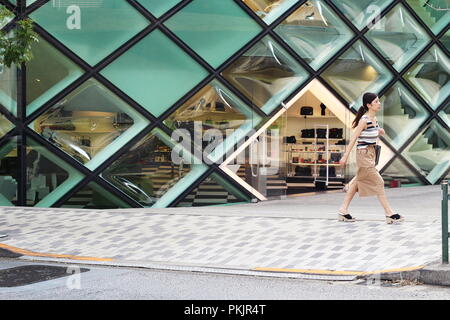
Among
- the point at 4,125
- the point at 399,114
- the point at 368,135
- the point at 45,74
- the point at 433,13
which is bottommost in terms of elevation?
the point at 368,135

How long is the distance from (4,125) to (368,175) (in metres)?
6.26

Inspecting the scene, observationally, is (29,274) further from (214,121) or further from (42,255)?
(214,121)

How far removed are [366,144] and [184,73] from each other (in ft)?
14.4

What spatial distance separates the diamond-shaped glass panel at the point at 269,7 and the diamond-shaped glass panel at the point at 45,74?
358 centimetres

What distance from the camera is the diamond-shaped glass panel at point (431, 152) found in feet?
51.9

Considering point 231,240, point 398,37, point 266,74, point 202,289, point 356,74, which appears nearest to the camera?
point 202,289

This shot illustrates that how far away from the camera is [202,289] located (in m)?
6.42

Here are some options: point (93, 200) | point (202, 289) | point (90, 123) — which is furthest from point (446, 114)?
point (202, 289)

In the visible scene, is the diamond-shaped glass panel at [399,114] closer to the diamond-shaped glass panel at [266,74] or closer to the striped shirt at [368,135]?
the diamond-shaped glass panel at [266,74]

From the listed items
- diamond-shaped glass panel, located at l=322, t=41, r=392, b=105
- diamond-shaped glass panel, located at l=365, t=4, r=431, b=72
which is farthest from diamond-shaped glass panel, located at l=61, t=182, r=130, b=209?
diamond-shaped glass panel, located at l=365, t=4, r=431, b=72
